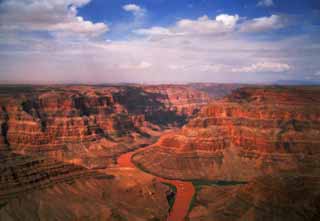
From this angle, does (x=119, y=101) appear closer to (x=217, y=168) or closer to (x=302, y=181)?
(x=217, y=168)

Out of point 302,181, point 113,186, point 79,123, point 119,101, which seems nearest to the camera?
point 302,181

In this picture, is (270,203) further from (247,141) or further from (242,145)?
(242,145)

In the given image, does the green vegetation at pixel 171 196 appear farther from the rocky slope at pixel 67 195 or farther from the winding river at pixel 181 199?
the rocky slope at pixel 67 195

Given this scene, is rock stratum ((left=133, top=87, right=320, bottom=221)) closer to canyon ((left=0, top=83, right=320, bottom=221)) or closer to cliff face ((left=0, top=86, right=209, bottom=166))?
canyon ((left=0, top=83, right=320, bottom=221))

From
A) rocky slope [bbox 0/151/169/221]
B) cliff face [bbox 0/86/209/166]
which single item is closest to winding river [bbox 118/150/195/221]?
rocky slope [bbox 0/151/169/221]

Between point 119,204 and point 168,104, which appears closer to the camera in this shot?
point 119,204

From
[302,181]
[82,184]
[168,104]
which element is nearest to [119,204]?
[82,184]

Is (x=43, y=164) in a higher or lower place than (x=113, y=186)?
higher

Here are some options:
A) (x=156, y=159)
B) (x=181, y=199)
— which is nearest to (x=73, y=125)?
(x=156, y=159)
